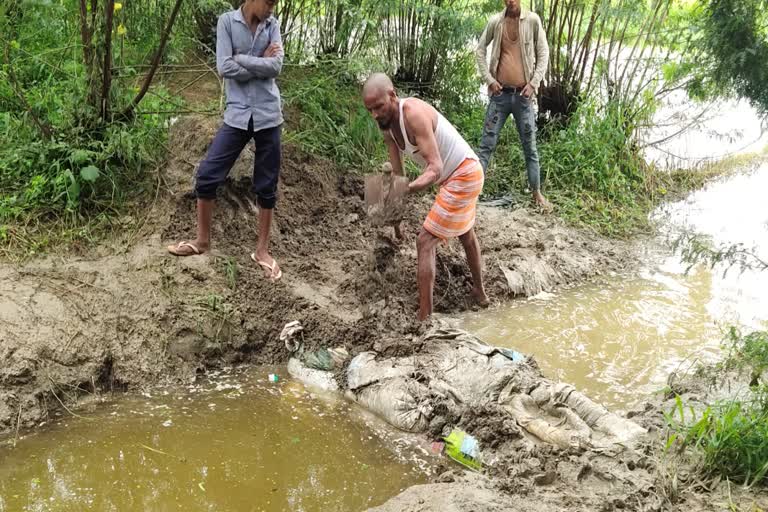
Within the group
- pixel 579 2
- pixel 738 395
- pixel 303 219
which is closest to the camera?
pixel 738 395

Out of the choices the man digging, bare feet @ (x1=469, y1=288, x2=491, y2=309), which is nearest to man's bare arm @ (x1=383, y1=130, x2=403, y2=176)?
the man digging

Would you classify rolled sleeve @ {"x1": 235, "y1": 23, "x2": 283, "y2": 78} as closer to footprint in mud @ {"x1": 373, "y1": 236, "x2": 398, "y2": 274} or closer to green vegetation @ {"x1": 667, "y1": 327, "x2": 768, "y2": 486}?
footprint in mud @ {"x1": 373, "y1": 236, "x2": 398, "y2": 274}

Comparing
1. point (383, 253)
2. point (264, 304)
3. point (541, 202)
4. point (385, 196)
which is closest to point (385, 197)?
point (385, 196)

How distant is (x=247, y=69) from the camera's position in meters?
4.41

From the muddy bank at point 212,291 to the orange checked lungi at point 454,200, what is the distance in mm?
588

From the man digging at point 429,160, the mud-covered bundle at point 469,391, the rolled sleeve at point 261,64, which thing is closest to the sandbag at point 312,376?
the mud-covered bundle at point 469,391

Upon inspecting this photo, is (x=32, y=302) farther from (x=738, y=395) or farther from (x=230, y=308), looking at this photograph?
(x=738, y=395)

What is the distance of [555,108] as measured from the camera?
27.1ft

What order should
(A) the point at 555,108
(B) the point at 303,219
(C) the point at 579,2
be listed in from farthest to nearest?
(A) the point at 555,108
(C) the point at 579,2
(B) the point at 303,219

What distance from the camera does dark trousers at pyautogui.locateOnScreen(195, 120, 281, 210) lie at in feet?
15.1

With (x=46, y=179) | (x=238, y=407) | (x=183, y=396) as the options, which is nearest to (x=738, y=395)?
(x=238, y=407)

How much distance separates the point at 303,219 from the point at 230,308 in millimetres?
1383

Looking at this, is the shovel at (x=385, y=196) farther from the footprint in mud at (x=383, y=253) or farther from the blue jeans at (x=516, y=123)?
the blue jeans at (x=516, y=123)

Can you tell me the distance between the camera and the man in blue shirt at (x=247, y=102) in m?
4.42
